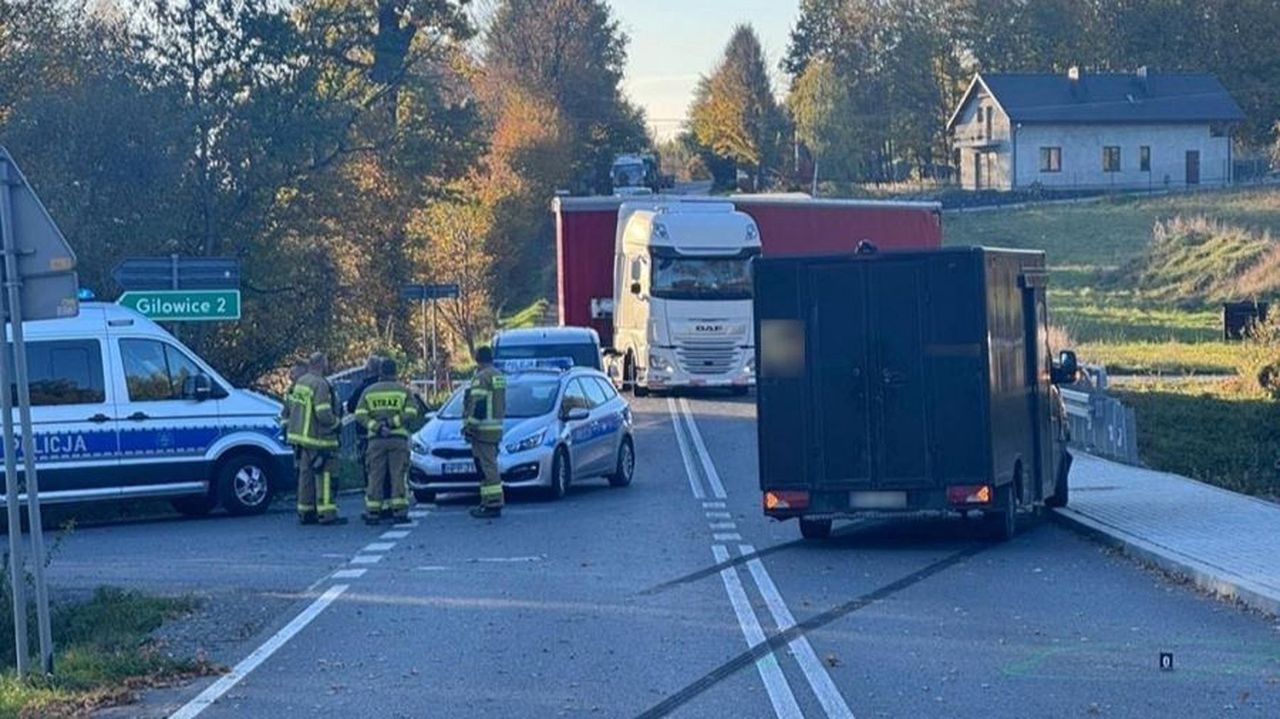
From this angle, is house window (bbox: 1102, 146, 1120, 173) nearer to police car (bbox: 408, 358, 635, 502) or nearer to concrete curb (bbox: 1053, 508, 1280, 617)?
police car (bbox: 408, 358, 635, 502)

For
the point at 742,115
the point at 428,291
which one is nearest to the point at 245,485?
the point at 428,291

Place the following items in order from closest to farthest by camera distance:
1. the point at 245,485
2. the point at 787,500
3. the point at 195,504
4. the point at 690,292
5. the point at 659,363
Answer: the point at 787,500, the point at 245,485, the point at 195,504, the point at 690,292, the point at 659,363

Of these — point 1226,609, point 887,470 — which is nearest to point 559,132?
point 887,470

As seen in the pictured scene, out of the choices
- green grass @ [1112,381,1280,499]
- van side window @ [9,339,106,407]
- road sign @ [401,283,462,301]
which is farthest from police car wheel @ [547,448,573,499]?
Answer: road sign @ [401,283,462,301]

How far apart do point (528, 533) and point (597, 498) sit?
13.2 ft

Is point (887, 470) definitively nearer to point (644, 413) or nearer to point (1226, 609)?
point (1226, 609)

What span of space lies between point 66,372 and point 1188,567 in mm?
12362

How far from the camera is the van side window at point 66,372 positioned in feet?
68.1

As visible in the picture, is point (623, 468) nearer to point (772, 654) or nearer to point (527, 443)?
point (527, 443)

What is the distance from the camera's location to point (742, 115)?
113125 millimetres

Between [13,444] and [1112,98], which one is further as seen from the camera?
[1112,98]

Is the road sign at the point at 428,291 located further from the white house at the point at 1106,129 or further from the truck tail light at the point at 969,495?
the white house at the point at 1106,129

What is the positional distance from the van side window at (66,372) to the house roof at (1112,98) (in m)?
80.5

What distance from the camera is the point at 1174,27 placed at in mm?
108625
